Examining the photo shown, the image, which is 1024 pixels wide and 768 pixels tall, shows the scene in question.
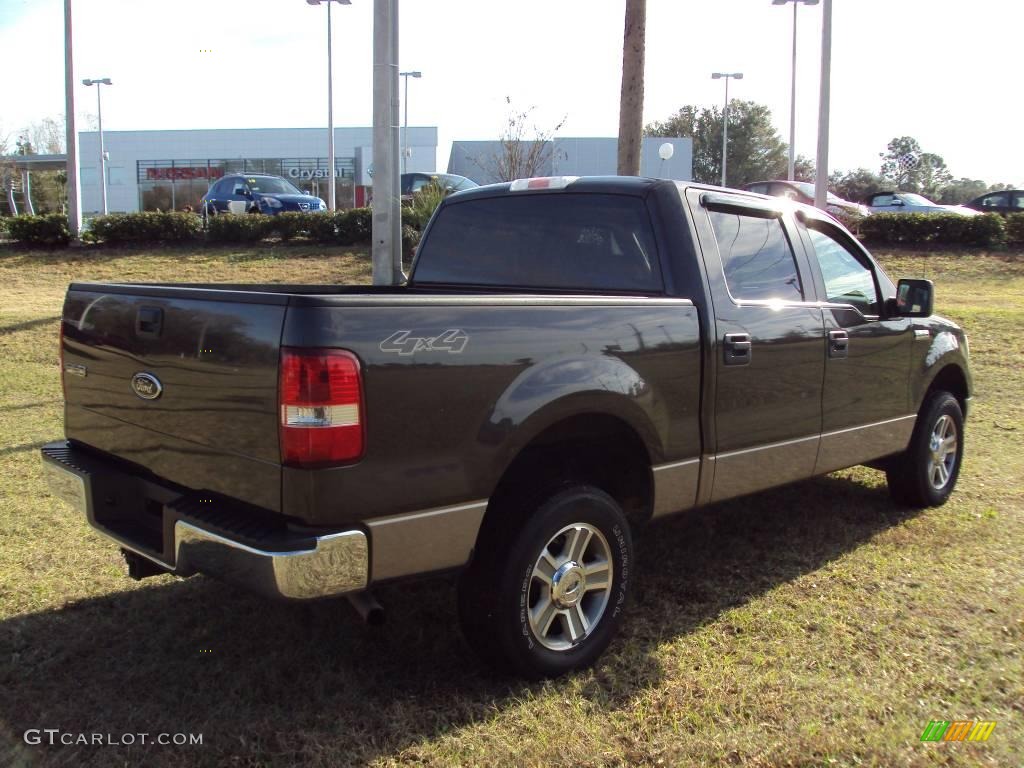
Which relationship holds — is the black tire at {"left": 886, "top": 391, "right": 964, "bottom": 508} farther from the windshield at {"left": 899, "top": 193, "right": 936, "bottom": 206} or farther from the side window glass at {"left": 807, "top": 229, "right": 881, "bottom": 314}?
the windshield at {"left": 899, "top": 193, "right": 936, "bottom": 206}

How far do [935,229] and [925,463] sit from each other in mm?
15129

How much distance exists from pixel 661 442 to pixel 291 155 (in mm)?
47127

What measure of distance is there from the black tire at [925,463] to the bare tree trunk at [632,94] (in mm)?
4797

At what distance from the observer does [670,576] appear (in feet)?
14.9

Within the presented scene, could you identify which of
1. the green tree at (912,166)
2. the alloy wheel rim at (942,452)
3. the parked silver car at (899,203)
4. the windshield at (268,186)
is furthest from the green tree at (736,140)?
the alloy wheel rim at (942,452)

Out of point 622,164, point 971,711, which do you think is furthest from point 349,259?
point 971,711

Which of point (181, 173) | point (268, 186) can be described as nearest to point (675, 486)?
point (268, 186)

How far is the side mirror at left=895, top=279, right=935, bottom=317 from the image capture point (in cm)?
495

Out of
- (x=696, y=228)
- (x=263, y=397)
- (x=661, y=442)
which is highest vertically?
(x=696, y=228)

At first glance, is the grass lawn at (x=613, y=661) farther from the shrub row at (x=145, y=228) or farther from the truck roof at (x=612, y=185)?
the shrub row at (x=145, y=228)

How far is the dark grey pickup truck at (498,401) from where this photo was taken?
107 inches

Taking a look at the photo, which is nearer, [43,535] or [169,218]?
[43,535]

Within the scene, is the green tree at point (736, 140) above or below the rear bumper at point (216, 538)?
above

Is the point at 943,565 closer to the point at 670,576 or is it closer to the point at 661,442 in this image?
the point at 670,576
